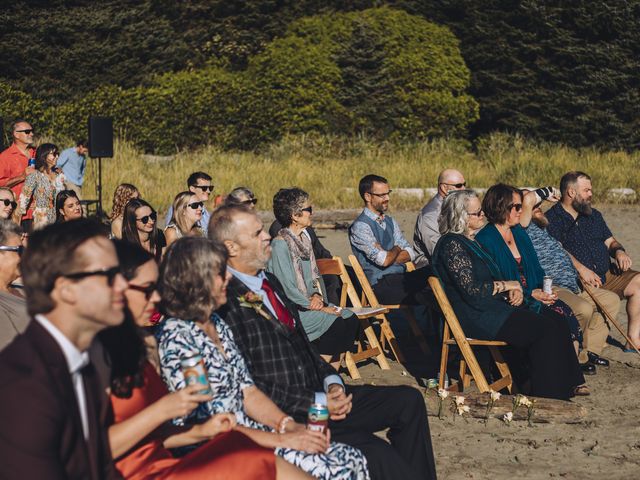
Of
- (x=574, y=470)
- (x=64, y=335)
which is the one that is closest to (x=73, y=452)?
(x=64, y=335)

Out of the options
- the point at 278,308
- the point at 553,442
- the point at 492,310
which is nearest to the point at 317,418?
the point at 278,308

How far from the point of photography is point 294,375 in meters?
4.77

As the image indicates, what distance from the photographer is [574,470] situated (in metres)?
5.80

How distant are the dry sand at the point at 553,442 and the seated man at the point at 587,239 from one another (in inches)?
40.8

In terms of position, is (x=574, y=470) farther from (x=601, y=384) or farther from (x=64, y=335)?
(x=64, y=335)

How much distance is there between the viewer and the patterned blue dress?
397 centimetres

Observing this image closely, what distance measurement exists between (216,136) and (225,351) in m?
20.4

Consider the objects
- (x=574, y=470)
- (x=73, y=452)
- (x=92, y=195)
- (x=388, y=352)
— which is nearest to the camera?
(x=73, y=452)

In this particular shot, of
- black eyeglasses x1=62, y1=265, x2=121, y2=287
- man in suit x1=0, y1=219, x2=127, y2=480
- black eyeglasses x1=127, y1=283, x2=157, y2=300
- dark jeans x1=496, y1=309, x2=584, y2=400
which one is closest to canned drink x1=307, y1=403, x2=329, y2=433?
black eyeglasses x1=127, y1=283, x2=157, y2=300

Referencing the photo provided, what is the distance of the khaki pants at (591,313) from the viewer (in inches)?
313

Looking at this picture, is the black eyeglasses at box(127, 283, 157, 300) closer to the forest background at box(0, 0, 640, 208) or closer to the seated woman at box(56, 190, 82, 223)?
the seated woman at box(56, 190, 82, 223)

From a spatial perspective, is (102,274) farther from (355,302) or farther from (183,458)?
(355,302)

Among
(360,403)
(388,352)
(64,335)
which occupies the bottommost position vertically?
(388,352)

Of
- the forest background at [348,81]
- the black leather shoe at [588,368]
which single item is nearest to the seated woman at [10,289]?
the black leather shoe at [588,368]
